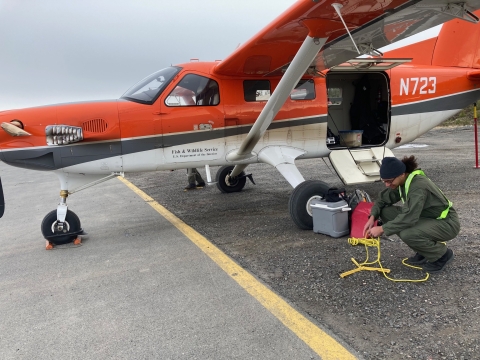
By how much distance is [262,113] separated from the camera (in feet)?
15.8

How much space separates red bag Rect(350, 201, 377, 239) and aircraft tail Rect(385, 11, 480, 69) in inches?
207

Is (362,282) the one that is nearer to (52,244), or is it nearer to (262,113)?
(262,113)

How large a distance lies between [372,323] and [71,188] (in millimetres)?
4366

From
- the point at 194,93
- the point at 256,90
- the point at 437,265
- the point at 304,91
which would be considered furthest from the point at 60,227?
the point at 437,265

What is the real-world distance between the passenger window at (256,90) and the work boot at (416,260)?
3.39 m

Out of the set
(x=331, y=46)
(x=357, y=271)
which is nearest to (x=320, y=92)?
(x=331, y=46)

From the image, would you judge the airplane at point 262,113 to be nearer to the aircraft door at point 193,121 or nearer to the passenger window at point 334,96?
the aircraft door at point 193,121

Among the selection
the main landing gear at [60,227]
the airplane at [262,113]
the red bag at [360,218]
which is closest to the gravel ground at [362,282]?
the red bag at [360,218]

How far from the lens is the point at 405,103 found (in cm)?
673

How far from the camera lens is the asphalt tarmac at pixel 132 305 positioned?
2.48 metres

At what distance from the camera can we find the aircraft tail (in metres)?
7.48

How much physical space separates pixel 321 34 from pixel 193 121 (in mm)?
2236

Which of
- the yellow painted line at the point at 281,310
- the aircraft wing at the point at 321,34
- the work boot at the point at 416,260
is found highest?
the aircraft wing at the point at 321,34

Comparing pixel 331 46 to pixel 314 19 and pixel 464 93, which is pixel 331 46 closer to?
pixel 314 19
